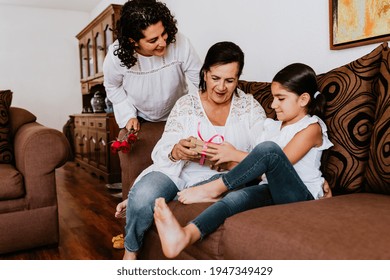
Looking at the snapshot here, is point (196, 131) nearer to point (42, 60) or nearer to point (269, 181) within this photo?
point (269, 181)

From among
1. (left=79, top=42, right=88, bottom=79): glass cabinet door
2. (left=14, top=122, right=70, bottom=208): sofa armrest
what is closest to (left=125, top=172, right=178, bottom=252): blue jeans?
(left=14, top=122, right=70, bottom=208): sofa armrest

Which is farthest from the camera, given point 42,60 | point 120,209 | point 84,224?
point 42,60

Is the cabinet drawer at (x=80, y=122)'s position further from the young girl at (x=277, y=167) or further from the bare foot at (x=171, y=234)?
the bare foot at (x=171, y=234)

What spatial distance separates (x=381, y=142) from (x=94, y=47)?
13.5ft

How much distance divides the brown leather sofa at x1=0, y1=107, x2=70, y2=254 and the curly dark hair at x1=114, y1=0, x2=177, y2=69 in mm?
617

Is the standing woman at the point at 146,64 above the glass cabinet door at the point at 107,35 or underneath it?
underneath

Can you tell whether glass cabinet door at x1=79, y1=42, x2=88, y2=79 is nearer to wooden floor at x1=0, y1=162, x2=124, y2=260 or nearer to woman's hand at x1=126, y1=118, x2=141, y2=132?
wooden floor at x1=0, y1=162, x2=124, y2=260

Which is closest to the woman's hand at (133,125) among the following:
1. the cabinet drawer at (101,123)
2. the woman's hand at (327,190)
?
the woman's hand at (327,190)

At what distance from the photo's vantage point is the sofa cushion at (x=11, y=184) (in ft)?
6.39

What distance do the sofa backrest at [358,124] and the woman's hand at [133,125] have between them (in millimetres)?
946

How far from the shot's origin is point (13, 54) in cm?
536

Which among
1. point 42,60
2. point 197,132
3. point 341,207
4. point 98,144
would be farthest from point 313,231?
point 42,60

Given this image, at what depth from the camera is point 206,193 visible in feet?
4.56
